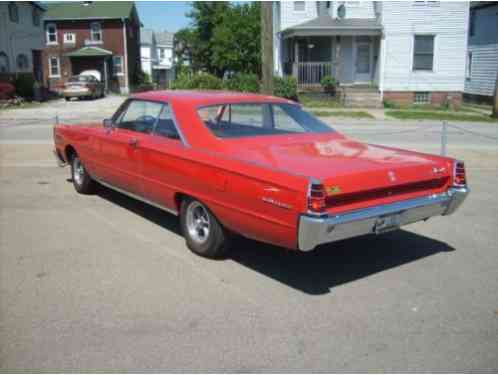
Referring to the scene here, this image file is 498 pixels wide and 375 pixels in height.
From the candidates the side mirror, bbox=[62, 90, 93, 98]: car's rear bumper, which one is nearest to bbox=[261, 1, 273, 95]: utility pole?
the side mirror

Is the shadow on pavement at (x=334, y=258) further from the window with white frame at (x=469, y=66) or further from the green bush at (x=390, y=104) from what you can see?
the window with white frame at (x=469, y=66)

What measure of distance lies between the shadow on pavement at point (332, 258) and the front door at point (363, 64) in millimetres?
24009

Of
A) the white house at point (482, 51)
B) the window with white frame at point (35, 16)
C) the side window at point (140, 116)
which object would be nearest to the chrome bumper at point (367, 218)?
the side window at point (140, 116)

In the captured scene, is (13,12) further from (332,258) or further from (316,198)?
(316,198)

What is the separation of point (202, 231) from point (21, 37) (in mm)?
35813

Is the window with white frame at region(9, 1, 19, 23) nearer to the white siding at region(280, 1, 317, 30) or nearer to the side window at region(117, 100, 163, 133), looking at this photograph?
the white siding at region(280, 1, 317, 30)

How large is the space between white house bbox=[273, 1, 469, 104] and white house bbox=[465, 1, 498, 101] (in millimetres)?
3347

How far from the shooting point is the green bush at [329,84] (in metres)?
27.5

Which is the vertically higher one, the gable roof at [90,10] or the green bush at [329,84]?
the gable roof at [90,10]

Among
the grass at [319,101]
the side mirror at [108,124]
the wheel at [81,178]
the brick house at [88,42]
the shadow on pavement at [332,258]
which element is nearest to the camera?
the shadow on pavement at [332,258]

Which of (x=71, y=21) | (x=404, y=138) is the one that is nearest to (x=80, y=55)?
(x=71, y=21)

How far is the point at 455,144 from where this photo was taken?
14.4m

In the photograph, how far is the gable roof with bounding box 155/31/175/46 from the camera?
283ft

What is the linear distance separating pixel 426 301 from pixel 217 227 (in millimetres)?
1975
